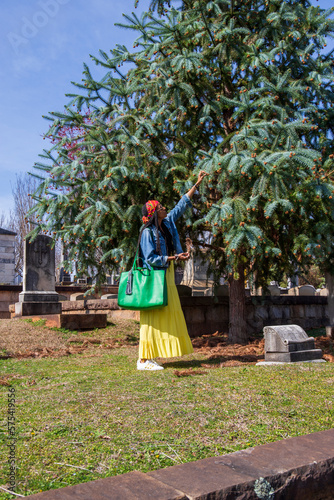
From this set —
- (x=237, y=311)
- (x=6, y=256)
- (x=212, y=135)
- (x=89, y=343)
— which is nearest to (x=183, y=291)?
(x=237, y=311)

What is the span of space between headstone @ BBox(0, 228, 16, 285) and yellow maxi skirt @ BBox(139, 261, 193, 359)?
70.3 ft

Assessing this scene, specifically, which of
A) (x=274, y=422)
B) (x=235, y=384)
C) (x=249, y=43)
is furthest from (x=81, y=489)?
(x=249, y=43)

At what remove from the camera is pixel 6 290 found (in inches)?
641

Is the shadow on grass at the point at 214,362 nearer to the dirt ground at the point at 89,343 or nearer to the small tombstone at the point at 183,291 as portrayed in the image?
the dirt ground at the point at 89,343

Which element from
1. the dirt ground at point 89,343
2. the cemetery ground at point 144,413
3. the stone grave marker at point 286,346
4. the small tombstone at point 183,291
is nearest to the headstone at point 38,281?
the dirt ground at point 89,343

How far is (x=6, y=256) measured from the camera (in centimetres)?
2503

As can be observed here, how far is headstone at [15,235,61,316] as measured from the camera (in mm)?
10445

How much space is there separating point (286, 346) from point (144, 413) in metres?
2.75

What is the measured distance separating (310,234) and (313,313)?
5.73 meters

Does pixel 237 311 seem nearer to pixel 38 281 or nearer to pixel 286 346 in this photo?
pixel 286 346

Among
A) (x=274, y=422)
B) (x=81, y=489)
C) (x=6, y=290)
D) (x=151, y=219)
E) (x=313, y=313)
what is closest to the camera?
(x=81, y=489)

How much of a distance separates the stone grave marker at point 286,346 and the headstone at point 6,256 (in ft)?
70.7

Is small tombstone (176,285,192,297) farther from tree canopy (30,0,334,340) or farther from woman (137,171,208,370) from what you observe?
woman (137,171,208,370)

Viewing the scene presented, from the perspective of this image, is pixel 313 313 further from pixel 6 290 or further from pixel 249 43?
pixel 6 290
